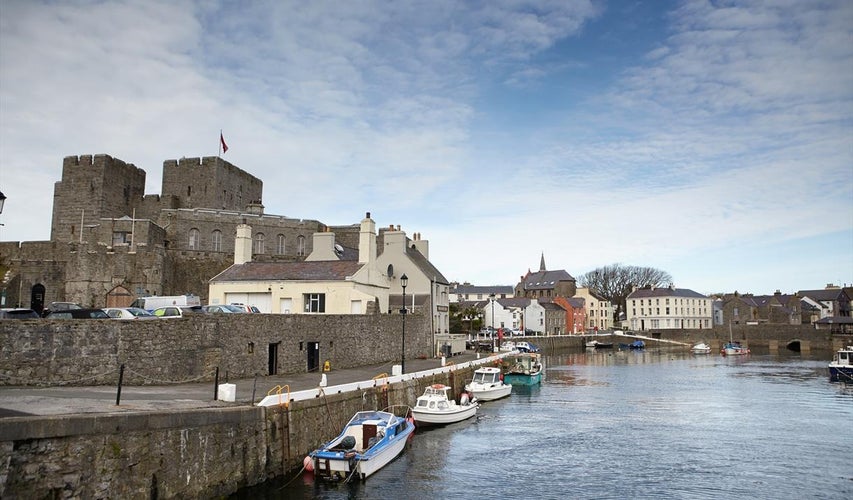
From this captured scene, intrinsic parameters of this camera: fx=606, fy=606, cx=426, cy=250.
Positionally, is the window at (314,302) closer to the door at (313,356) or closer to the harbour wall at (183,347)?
the harbour wall at (183,347)

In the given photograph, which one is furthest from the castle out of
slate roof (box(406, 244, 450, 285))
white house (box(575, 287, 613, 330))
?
white house (box(575, 287, 613, 330))

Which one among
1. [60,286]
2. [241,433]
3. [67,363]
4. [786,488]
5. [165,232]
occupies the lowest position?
[786,488]

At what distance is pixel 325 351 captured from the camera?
29062 mm

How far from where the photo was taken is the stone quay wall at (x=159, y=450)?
449 inches

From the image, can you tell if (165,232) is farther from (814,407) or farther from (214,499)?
(814,407)

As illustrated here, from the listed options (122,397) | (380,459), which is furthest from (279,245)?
(122,397)

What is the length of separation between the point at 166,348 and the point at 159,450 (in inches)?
307

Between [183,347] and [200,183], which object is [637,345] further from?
[183,347]

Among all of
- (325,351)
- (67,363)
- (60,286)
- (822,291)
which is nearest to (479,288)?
(822,291)

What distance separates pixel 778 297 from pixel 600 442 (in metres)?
122

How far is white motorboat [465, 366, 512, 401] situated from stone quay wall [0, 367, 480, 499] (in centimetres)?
1803

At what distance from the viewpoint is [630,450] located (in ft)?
80.1

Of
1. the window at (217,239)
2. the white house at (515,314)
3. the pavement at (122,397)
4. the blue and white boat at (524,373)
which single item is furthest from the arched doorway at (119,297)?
the white house at (515,314)

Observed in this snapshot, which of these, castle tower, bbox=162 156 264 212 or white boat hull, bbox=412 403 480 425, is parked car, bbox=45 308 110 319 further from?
castle tower, bbox=162 156 264 212
